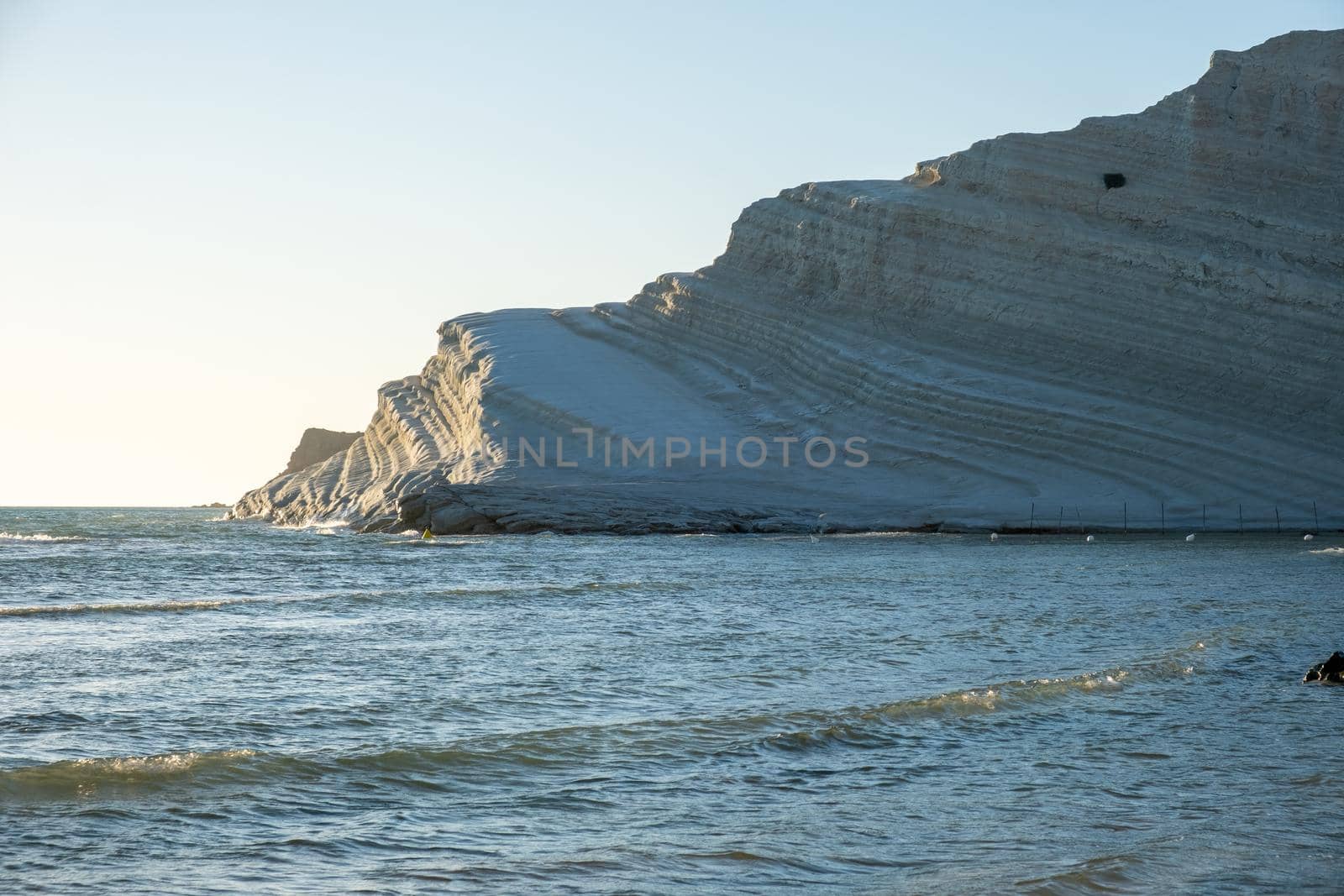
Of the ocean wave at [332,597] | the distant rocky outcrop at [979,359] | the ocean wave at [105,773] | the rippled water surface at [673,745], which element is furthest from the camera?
the distant rocky outcrop at [979,359]

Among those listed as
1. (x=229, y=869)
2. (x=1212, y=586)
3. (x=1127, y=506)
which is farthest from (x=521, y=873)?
(x=1127, y=506)

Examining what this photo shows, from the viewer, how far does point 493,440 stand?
4850 cm

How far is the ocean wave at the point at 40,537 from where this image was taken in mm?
42344

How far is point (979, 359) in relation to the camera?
47094mm

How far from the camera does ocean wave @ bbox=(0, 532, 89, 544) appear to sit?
42344 millimetres

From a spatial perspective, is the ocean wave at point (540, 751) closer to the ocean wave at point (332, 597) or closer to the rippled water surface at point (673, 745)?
the rippled water surface at point (673, 745)

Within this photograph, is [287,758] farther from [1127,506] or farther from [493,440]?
[493,440]

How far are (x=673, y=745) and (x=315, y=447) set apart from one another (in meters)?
87.1

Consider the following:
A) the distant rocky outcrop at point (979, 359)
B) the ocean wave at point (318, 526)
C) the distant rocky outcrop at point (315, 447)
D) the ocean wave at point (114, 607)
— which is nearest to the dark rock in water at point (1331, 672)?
the ocean wave at point (114, 607)

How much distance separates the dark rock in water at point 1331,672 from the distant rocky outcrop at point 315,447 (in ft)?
278

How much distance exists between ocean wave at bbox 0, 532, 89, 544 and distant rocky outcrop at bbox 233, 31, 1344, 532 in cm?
933

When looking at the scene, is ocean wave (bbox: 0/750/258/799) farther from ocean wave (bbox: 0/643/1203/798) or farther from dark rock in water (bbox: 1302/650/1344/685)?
dark rock in water (bbox: 1302/650/1344/685)

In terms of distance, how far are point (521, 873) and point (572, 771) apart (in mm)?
2142

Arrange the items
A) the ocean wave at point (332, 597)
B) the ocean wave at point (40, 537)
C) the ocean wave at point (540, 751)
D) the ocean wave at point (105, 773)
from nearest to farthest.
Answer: the ocean wave at point (105, 773) → the ocean wave at point (540, 751) → the ocean wave at point (332, 597) → the ocean wave at point (40, 537)
